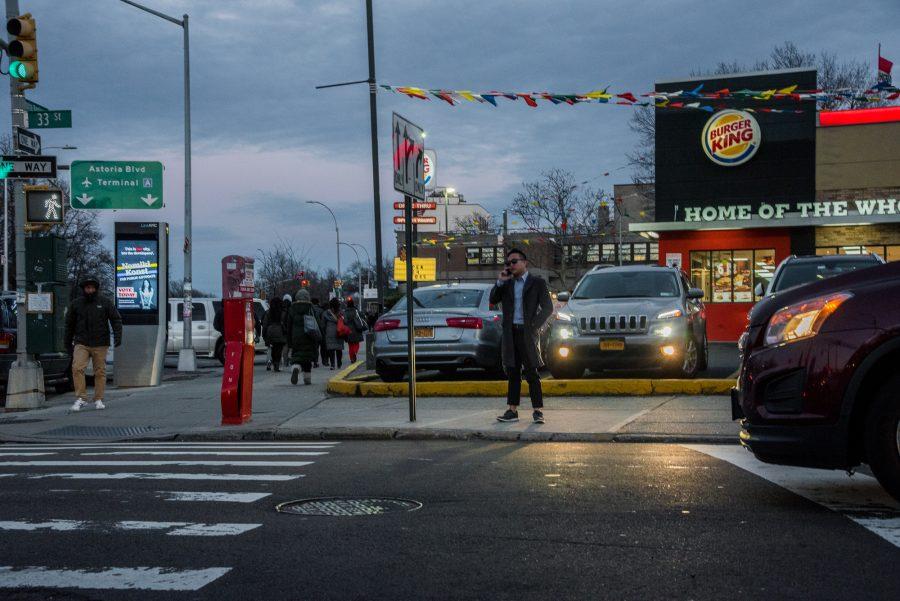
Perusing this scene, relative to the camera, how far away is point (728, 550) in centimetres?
467

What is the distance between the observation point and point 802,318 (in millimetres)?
5469

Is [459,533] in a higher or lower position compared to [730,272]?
lower

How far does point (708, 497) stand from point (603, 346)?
7594mm

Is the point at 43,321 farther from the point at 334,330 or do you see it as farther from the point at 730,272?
the point at 730,272

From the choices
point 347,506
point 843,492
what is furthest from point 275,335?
point 843,492

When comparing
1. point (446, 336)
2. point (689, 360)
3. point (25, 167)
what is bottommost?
point (689, 360)

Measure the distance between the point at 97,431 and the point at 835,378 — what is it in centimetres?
933

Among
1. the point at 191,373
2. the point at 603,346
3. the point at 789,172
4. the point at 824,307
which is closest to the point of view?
the point at 824,307

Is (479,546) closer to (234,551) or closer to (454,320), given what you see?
(234,551)

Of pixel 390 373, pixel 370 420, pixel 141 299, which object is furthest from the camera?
pixel 141 299

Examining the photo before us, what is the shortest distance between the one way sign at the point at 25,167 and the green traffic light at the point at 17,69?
1.31 meters

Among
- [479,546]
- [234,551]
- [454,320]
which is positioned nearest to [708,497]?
[479,546]

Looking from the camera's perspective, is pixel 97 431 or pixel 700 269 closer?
pixel 97 431

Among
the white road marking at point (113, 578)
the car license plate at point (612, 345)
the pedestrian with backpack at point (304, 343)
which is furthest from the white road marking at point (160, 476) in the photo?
the pedestrian with backpack at point (304, 343)
